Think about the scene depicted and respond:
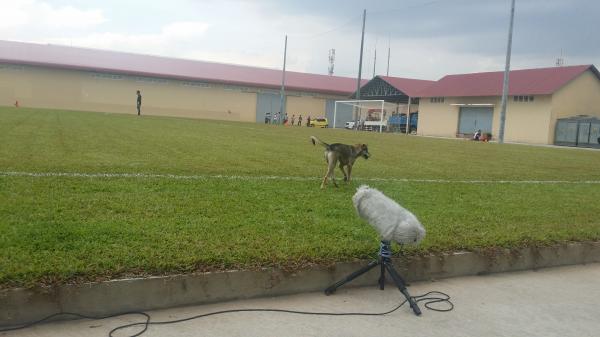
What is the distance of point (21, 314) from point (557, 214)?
7049 millimetres

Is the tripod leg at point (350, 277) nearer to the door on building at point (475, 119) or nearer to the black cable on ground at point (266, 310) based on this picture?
the black cable on ground at point (266, 310)

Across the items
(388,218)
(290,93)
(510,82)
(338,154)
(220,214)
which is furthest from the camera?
(290,93)

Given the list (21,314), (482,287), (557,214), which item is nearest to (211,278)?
(21,314)

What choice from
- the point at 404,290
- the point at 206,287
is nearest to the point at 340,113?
the point at 404,290

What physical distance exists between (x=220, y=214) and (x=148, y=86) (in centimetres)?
5387

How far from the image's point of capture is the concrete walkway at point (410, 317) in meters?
4.02

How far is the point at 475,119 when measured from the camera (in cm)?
4844

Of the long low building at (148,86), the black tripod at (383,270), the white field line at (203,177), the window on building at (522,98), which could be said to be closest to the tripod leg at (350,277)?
the black tripod at (383,270)

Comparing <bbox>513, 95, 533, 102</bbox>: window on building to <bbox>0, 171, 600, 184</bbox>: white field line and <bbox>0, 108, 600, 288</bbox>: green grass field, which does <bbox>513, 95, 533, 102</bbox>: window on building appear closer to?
<bbox>0, 108, 600, 288</bbox>: green grass field

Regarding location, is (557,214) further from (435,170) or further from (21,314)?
(21,314)

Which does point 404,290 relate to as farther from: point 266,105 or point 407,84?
point 266,105

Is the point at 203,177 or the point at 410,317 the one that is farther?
the point at 203,177

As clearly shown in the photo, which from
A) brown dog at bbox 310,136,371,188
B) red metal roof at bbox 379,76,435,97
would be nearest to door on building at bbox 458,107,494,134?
red metal roof at bbox 379,76,435,97

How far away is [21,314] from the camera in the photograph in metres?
3.91
